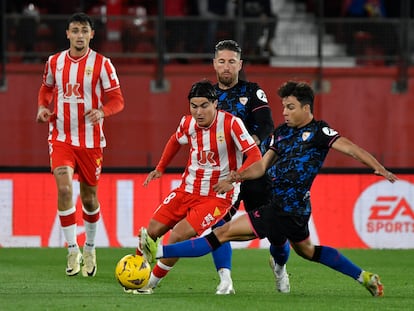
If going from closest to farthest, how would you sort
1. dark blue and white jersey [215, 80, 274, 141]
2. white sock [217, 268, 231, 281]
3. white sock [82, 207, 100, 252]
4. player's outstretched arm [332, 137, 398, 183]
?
1. player's outstretched arm [332, 137, 398, 183]
2. white sock [217, 268, 231, 281]
3. dark blue and white jersey [215, 80, 274, 141]
4. white sock [82, 207, 100, 252]

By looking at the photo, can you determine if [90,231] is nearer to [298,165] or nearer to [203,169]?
[203,169]

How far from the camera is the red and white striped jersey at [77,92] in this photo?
1108 centimetres

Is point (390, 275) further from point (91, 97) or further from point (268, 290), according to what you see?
point (91, 97)

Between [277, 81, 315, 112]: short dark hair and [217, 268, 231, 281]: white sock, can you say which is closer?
[277, 81, 315, 112]: short dark hair

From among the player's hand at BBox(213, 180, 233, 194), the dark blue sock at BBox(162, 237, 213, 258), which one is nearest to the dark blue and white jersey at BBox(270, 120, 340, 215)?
the player's hand at BBox(213, 180, 233, 194)

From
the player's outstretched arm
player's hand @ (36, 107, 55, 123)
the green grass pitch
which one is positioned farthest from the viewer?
player's hand @ (36, 107, 55, 123)

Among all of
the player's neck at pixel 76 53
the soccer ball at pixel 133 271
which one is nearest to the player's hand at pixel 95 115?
the player's neck at pixel 76 53

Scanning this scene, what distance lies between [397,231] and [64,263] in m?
4.49

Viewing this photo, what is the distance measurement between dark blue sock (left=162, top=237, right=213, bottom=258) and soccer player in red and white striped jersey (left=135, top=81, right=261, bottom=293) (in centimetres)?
36

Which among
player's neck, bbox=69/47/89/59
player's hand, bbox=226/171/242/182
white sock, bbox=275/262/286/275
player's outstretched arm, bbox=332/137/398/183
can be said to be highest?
player's neck, bbox=69/47/89/59

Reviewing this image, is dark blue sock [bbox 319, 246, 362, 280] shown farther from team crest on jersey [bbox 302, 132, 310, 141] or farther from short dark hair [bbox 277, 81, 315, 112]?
short dark hair [bbox 277, 81, 315, 112]

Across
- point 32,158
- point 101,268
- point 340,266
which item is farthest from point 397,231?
point 32,158

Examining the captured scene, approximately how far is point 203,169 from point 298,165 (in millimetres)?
839

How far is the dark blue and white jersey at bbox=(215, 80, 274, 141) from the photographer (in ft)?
33.4
